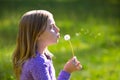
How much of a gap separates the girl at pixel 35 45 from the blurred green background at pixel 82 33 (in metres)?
1.11

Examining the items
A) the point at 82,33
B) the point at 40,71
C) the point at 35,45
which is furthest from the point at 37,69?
the point at 82,33

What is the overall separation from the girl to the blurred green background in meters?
1.11

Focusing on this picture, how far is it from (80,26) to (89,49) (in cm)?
196

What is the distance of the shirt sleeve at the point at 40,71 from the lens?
4.21 meters

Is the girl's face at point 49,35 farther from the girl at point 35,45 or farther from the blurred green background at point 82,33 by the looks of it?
the blurred green background at point 82,33

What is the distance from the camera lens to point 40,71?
4211 millimetres

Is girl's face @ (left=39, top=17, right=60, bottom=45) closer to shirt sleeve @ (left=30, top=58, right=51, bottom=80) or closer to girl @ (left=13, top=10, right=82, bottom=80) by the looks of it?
girl @ (left=13, top=10, right=82, bottom=80)

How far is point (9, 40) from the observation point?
1026cm

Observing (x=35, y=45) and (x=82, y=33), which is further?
(x=82, y=33)

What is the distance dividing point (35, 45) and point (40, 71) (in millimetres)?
210

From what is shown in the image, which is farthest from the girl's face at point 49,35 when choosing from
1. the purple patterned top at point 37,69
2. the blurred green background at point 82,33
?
the blurred green background at point 82,33

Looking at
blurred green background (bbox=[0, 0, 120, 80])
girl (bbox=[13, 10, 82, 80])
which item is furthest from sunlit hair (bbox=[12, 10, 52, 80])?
blurred green background (bbox=[0, 0, 120, 80])

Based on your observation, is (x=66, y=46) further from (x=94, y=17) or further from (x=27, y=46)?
(x=27, y=46)

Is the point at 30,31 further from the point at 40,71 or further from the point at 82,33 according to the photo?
the point at 82,33
